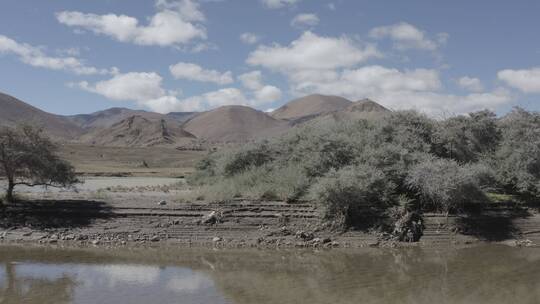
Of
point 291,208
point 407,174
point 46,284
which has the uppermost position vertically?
point 407,174

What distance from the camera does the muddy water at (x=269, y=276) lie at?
42.8 ft

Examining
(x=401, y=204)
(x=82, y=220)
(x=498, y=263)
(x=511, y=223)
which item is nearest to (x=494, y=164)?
(x=511, y=223)

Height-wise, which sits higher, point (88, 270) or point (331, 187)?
point (331, 187)

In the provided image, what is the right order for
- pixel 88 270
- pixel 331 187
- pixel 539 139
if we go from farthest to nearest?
pixel 539 139 < pixel 331 187 < pixel 88 270

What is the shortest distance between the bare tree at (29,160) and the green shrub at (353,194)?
11340mm

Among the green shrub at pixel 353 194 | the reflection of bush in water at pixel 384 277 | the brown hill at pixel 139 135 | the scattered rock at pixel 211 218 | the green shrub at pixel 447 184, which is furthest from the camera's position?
the brown hill at pixel 139 135

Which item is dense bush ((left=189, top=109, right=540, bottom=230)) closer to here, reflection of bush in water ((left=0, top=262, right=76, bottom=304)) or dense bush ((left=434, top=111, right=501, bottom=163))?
dense bush ((left=434, top=111, right=501, bottom=163))

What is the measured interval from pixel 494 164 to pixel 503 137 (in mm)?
2204

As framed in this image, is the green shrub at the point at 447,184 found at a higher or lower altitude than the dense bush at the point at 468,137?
lower

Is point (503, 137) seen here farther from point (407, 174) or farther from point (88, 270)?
point (88, 270)

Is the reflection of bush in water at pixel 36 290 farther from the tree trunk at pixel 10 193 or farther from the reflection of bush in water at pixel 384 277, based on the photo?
the tree trunk at pixel 10 193

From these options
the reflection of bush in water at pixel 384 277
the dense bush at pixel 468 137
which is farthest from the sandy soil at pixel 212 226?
the dense bush at pixel 468 137

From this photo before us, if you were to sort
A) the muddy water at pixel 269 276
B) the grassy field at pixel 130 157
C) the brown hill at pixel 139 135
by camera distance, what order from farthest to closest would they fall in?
1. the brown hill at pixel 139 135
2. the grassy field at pixel 130 157
3. the muddy water at pixel 269 276

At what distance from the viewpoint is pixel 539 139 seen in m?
24.1
